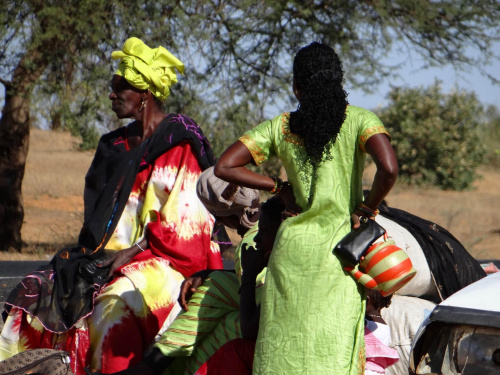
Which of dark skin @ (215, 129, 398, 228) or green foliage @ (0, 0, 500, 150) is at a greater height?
green foliage @ (0, 0, 500, 150)

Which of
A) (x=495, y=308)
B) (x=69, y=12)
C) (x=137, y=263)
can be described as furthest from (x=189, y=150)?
(x=69, y=12)

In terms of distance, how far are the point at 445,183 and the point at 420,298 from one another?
21.6m

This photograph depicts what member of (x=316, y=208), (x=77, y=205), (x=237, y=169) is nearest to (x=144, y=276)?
(x=237, y=169)

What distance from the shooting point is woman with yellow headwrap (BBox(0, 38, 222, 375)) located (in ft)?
15.2

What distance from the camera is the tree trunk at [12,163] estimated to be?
523 inches

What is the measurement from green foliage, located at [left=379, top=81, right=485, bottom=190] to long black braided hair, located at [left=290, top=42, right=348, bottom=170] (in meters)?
21.1

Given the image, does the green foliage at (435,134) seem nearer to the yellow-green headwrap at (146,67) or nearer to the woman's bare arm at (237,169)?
the yellow-green headwrap at (146,67)

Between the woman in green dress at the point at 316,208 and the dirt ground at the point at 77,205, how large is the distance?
8623 millimetres

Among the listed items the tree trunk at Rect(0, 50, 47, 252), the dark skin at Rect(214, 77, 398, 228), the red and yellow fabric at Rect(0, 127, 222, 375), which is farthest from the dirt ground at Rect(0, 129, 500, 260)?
the dark skin at Rect(214, 77, 398, 228)

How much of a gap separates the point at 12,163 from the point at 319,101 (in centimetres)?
1084

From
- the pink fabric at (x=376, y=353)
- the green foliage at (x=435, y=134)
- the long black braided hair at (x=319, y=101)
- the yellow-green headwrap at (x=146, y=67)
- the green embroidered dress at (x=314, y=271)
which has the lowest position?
the pink fabric at (x=376, y=353)

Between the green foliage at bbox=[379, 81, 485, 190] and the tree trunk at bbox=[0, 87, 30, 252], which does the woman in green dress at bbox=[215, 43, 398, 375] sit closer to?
the tree trunk at bbox=[0, 87, 30, 252]

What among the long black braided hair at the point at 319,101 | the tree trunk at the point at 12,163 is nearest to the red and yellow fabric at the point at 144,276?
the long black braided hair at the point at 319,101

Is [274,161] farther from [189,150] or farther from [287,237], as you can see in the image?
[287,237]
